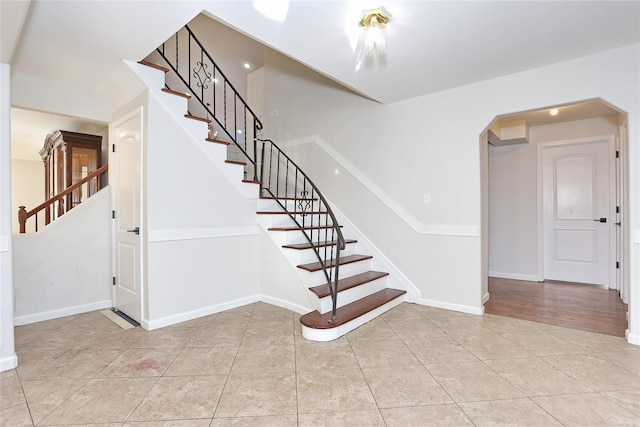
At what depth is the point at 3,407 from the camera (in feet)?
5.71

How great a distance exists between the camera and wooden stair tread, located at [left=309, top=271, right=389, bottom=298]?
9.83ft

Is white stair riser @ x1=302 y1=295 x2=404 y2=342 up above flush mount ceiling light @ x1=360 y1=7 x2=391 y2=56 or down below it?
below

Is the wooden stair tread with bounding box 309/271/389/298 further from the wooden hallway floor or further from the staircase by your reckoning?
the wooden hallway floor

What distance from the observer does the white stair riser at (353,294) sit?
293cm

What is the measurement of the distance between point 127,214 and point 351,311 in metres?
2.53

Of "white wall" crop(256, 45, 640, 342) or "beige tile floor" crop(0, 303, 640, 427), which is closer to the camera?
"beige tile floor" crop(0, 303, 640, 427)

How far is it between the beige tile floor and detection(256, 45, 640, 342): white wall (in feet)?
2.52

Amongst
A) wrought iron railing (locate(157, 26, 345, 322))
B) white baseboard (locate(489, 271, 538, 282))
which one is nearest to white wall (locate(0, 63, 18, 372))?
wrought iron railing (locate(157, 26, 345, 322))

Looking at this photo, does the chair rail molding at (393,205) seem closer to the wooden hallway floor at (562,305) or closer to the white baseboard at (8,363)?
the wooden hallway floor at (562,305)

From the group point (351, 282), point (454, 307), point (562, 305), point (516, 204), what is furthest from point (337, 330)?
point (516, 204)

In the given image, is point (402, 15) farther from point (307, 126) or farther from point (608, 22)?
point (307, 126)

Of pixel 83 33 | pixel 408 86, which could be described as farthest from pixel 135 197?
pixel 408 86

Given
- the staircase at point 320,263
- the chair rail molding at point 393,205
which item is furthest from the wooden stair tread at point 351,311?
the chair rail molding at point 393,205

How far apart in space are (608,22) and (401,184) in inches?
84.2
